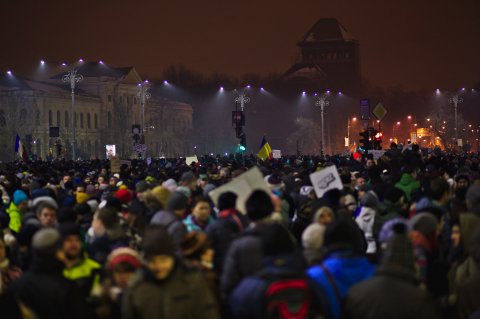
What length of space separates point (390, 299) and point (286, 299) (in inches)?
27.8

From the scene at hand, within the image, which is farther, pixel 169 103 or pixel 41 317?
pixel 169 103

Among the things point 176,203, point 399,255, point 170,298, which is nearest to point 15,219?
point 176,203

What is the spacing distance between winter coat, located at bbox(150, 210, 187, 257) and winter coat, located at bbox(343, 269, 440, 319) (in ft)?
6.37

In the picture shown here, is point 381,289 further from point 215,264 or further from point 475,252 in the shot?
point 215,264

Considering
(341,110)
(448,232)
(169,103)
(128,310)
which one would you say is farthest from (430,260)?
(341,110)

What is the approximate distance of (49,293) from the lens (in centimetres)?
757

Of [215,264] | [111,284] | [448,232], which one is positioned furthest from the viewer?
[448,232]

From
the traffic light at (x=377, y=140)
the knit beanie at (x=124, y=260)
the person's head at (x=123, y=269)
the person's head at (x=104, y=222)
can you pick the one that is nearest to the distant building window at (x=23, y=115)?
the traffic light at (x=377, y=140)

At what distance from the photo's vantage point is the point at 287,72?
181625 millimetres

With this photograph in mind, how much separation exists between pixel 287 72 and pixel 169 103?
59626 mm

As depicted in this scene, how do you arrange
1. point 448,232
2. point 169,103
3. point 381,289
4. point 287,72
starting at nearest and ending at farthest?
1. point 381,289
2. point 448,232
3. point 169,103
4. point 287,72

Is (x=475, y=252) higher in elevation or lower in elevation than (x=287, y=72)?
lower

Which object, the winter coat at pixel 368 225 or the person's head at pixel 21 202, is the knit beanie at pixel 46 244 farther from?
the winter coat at pixel 368 225

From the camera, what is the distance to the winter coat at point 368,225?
1336 cm
